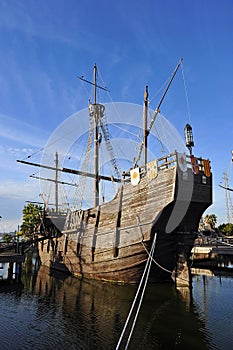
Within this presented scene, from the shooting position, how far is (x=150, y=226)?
14828mm

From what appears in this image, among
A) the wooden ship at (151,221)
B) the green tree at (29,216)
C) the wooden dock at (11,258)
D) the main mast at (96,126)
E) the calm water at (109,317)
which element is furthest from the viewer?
the green tree at (29,216)

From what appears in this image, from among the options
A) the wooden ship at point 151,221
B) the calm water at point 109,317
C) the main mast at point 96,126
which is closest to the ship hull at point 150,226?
the wooden ship at point 151,221

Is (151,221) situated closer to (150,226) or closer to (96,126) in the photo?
(150,226)

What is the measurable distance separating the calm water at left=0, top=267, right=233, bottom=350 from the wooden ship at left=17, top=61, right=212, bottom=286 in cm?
105

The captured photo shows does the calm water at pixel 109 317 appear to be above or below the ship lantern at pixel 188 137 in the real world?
below

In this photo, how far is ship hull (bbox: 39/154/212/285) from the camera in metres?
14.4

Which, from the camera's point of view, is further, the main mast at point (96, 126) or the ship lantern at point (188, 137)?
the main mast at point (96, 126)

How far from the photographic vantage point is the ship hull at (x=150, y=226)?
47.4 feet

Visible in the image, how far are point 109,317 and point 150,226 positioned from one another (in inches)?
208

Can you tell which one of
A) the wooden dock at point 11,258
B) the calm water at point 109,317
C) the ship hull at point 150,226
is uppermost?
the ship hull at point 150,226

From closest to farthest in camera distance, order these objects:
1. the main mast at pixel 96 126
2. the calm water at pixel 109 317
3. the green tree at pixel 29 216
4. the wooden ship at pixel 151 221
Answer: the calm water at pixel 109 317
the wooden ship at pixel 151 221
the main mast at pixel 96 126
the green tree at pixel 29 216

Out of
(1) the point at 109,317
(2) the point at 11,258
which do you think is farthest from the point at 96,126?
(1) the point at 109,317

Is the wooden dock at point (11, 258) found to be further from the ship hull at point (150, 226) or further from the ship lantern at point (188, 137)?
the ship lantern at point (188, 137)

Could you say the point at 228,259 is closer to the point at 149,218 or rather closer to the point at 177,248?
the point at 177,248
